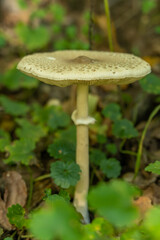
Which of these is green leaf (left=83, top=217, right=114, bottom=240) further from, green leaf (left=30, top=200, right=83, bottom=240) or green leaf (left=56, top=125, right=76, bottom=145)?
green leaf (left=56, top=125, right=76, bottom=145)

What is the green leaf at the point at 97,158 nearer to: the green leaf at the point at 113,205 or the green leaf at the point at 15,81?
the green leaf at the point at 113,205

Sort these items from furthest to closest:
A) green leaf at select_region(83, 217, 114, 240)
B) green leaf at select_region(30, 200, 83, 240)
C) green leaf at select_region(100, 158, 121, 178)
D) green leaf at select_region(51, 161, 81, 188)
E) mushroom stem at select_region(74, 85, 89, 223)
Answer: green leaf at select_region(100, 158, 121, 178) < mushroom stem at select_region(74, 85, 89, 223) < green leaf at select_region(51, 161, 81, 188) < green leaf at select_region(83, 217, 114, 240) < green leaf at select_region(30, 200, 83, 240)

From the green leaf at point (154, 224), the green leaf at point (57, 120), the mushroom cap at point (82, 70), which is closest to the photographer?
the green leaf at point (154, 224)

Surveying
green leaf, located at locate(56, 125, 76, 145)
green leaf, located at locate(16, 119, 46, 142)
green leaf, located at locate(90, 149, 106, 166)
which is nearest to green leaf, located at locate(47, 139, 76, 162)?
green leaf, located at locate(90, 149, 106, 166)

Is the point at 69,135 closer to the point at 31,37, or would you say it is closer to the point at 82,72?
the point at 82,72

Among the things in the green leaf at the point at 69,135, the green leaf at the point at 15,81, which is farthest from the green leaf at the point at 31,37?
A: the green leaf at the point at 69,135
